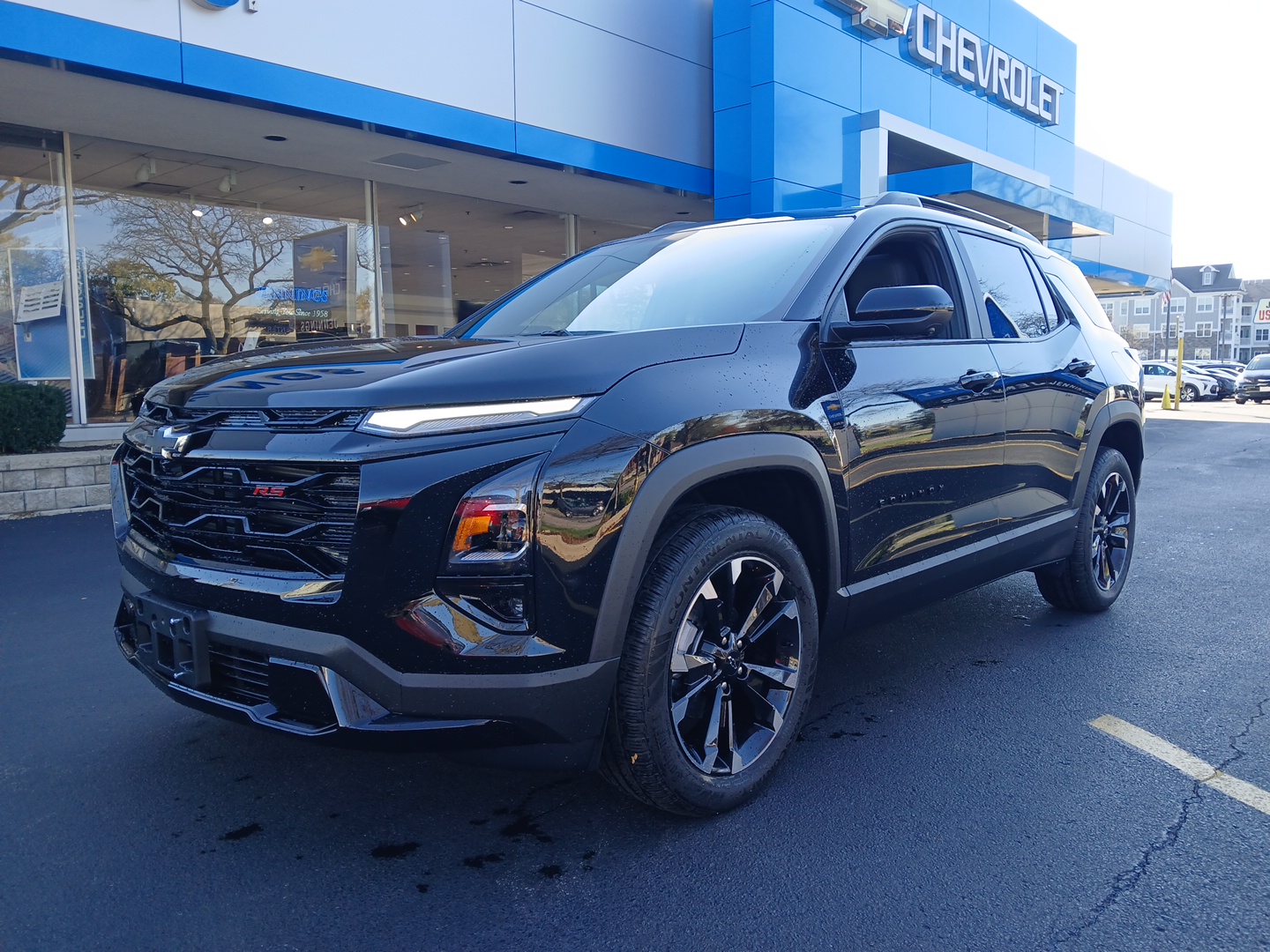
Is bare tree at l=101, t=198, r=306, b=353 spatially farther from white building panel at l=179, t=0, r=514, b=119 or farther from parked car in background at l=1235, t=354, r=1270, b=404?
parked car in background at l=1235, t=354, r=1270, b=404

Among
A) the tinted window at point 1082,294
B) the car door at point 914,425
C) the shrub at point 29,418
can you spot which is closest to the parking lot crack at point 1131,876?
the car door at point 914,425

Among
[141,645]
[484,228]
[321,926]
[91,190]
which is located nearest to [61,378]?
[91,190]

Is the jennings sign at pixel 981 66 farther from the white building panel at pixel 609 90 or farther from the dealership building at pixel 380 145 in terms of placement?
the white building panel at pixel 609 90

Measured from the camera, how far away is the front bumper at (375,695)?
7.33 feet

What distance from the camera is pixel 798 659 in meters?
2.89

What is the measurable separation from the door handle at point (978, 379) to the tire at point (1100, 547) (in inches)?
46.9

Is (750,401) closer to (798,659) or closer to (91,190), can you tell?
(798,659)

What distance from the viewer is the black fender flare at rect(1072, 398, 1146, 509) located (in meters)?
4.51

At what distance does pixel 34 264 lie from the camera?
36.3ft

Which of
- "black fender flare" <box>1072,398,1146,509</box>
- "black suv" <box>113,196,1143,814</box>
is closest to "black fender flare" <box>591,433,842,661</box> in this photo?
"black suv" <box>113,196,1143,814</box>

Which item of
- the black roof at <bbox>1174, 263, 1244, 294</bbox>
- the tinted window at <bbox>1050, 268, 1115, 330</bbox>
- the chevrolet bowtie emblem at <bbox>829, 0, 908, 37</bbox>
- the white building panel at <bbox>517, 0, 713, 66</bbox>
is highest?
the black roof at <bbox>1174, 263, 1244, 294</bbox>

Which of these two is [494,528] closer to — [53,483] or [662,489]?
[662,489]

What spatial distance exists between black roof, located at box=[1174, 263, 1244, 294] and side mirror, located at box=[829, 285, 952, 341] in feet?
348

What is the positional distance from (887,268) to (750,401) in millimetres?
1279
